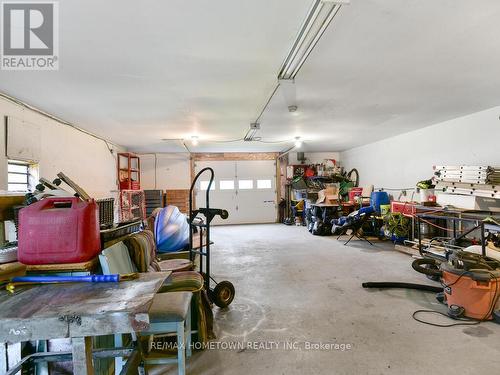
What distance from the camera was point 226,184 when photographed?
932 cm

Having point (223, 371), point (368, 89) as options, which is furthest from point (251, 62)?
point (223, 371)

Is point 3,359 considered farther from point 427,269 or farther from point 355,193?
point 355,193

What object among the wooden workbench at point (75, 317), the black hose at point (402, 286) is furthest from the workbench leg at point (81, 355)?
the black hose at point (402, 286)

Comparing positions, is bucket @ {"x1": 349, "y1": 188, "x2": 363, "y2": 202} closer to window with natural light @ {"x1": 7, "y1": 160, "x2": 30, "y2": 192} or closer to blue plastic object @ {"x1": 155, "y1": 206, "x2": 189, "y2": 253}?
blue plastic object @ {"x1": 155, "y1": 206, "x2": 189, "y2": 253}

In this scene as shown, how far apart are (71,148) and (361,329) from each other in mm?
5324

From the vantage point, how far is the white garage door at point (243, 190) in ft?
30.3

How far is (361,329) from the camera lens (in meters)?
2.38

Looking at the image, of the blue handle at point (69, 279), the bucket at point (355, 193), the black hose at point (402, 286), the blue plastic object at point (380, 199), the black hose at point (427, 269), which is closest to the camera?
the blue handle at point (69, 279)

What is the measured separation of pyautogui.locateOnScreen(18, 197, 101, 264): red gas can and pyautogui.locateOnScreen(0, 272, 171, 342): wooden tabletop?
22 centimetres

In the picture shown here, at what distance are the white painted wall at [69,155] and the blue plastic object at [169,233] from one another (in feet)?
6.38

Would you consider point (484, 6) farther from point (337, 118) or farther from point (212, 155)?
point (212, 155)

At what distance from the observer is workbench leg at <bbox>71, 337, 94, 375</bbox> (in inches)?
37.9

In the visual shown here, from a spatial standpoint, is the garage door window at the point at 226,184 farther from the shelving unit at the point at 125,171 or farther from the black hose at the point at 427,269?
the black hose at the point at 427,269

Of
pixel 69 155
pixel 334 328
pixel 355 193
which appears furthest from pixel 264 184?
pixel 334 328
